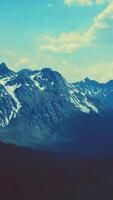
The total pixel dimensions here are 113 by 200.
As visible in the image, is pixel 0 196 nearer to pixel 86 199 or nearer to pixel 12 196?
pixel 12 196

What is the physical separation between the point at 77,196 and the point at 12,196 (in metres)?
25.5

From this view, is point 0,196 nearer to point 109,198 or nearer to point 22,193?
point 22,193

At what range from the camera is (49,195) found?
189500 mm

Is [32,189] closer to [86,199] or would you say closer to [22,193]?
[22,193]

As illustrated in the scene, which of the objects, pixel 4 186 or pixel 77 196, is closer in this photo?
pixel 77 196

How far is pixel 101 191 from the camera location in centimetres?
19612

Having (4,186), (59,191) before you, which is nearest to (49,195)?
(59,191)

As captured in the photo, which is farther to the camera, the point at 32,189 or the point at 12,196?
the point at 32,189

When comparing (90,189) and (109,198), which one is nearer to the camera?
(109,198)

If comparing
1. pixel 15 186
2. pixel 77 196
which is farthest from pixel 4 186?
pixel 77 196

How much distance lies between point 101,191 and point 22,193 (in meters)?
33.0

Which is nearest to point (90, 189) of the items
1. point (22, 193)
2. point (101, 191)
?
point (101, 191)

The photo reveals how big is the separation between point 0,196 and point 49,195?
64.9 feet

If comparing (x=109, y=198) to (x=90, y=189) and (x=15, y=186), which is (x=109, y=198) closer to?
(x=90, y=189)
